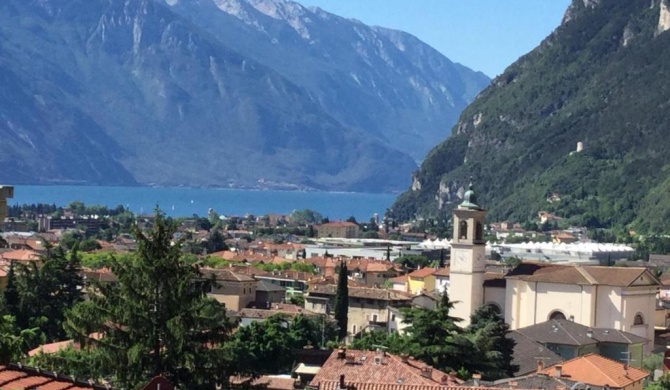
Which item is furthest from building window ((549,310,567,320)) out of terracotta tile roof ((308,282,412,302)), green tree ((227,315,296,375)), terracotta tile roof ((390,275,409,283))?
terracotta tile roof ((390,275,409,283))

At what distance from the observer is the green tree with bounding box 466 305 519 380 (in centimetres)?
4522

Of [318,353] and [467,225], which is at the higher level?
[467,225]

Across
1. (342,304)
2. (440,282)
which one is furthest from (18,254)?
(342,304)

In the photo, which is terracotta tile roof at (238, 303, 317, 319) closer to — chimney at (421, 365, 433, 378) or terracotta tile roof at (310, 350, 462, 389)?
terracotta tile roof at (310, 350, 462, 389)

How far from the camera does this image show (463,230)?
222 feet

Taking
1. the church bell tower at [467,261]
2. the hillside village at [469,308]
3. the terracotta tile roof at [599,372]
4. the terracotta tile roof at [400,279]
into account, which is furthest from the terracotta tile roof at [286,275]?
Result: the terracotta tile roof at [599,372]

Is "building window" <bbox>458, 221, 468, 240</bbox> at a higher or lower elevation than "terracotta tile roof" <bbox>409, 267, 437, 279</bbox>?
higher

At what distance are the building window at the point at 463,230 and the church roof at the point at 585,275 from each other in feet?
10.4

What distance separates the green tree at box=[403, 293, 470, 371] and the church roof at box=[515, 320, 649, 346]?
7656 millimetres

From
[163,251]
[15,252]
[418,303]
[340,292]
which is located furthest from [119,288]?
[15,252]

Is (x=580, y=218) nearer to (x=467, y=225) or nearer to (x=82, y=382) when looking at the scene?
(x=467, y=225)

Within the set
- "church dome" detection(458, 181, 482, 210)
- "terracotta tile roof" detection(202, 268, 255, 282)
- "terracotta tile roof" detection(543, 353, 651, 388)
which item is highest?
"church dome" detection(458, 181, 482, 210)

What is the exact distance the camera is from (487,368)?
149 ft

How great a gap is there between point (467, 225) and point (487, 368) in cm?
2235
